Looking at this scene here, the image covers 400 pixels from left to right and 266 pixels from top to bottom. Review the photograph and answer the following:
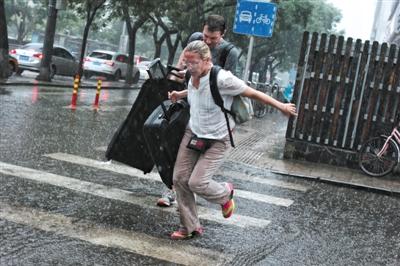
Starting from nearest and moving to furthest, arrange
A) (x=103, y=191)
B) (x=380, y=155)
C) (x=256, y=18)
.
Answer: (x=103, y=191) < (x=380, y=155) < (x=256, y=18)

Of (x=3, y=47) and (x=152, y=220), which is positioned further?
(x=3, y=47)

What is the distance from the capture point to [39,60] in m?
26.1

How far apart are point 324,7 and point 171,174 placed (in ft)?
193

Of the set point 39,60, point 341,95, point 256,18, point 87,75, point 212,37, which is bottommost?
point 87,75

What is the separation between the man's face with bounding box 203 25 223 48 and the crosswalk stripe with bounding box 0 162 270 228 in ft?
5.65

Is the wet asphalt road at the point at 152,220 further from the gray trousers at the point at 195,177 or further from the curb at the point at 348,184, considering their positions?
the gray trousers at the point at 195,177

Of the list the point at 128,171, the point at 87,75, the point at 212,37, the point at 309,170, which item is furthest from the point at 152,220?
the point at 87,75

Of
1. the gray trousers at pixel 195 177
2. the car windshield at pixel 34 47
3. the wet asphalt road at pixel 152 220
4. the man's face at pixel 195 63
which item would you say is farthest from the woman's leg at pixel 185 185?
the car windshield at pixel 34 47

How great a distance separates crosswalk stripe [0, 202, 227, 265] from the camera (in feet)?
15.6

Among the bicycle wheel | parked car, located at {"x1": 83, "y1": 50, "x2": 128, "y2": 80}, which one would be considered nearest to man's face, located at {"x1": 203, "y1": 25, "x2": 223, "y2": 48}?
the bicycle wheel

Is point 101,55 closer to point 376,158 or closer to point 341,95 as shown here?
point 341,95

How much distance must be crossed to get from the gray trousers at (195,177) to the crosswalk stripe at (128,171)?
2.19 m

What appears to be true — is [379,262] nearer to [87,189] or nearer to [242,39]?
[87,189]

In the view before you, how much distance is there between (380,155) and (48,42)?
1606 centimetres
